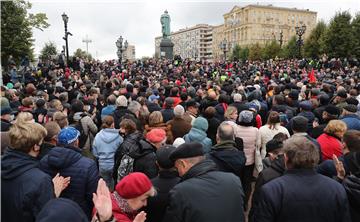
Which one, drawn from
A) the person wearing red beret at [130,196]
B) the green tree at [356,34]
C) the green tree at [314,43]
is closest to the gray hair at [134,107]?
the person wearing red beret at [130,196]

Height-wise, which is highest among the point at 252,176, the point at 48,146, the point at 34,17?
the point at 34,17

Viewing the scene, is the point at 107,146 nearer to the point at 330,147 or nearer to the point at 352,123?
the point at 330,147

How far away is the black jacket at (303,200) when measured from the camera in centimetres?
306

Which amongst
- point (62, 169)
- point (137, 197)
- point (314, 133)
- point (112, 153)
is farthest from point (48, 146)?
point (314, 133)

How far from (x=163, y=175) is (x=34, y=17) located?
3510cm

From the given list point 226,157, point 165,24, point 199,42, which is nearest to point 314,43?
point 165,24

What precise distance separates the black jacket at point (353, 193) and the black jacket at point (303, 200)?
0.18 meters

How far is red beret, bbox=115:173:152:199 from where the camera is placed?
282cm

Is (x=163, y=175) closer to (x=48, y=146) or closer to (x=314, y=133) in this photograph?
(x=48, y=146)

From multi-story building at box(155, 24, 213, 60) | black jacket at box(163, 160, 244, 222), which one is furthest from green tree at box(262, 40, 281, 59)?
multi-story building at box(155, 24, 213, 60)

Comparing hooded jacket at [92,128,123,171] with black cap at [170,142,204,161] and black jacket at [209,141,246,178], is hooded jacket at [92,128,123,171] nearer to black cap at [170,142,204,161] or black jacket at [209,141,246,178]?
black jacket at [209,141,246,178]

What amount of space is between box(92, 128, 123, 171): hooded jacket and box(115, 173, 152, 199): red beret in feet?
10.1

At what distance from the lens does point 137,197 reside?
9.37ft

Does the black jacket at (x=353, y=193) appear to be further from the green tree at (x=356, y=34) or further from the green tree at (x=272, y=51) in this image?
the green tree at (x=272, y=51)
